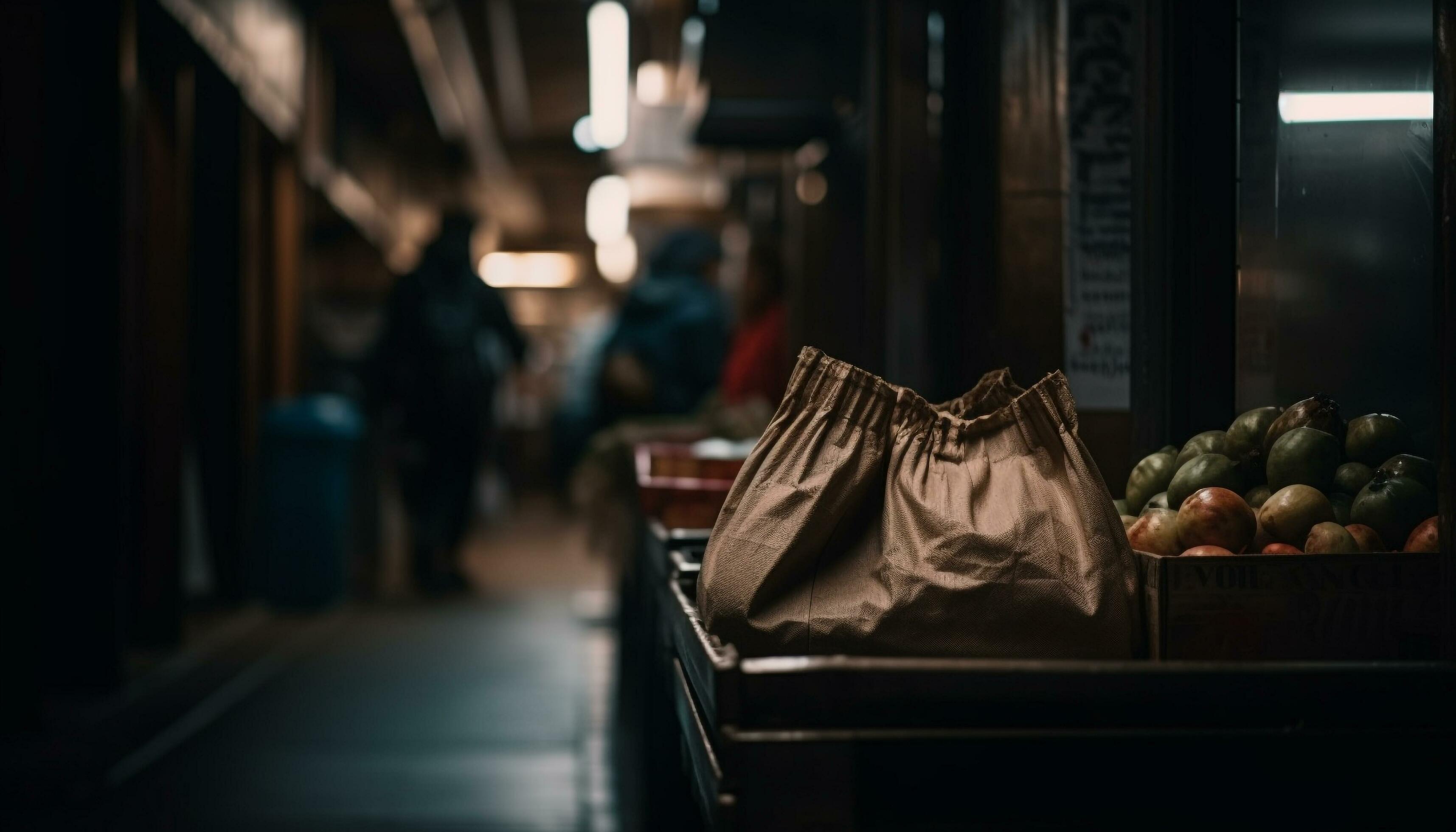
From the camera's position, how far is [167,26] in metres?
6.82

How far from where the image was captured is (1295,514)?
1738mm

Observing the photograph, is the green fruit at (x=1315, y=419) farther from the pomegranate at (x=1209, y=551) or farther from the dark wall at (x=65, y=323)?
the dark wall at (x=65, y=323)

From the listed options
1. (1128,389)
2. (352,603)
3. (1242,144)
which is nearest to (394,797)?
(1128,389)

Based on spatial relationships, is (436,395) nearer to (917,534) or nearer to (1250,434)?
(1250,434)

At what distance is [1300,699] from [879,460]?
19.6 inches

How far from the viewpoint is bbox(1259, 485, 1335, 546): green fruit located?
5.69ft

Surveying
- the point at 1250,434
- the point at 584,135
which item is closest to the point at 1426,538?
the point at 1250,434

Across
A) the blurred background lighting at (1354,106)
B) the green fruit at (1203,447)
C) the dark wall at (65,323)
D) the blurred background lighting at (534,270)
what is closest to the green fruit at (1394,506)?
the green fruit at (1203,447)

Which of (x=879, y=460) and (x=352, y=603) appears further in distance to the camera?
(x=352, y=603)

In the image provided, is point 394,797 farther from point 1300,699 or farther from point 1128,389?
point 1300,699

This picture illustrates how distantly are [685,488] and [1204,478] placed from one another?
172cm

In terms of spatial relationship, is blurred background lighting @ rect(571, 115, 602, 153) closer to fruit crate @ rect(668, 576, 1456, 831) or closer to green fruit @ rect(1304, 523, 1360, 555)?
green fruit @ rect(1304, 523, 1360, 555)

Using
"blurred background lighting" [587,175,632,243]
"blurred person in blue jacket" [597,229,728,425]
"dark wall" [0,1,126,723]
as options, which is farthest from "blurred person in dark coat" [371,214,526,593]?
"blurred background lighting" [587,175,632,243]

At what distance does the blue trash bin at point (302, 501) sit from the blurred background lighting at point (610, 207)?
6821mm
